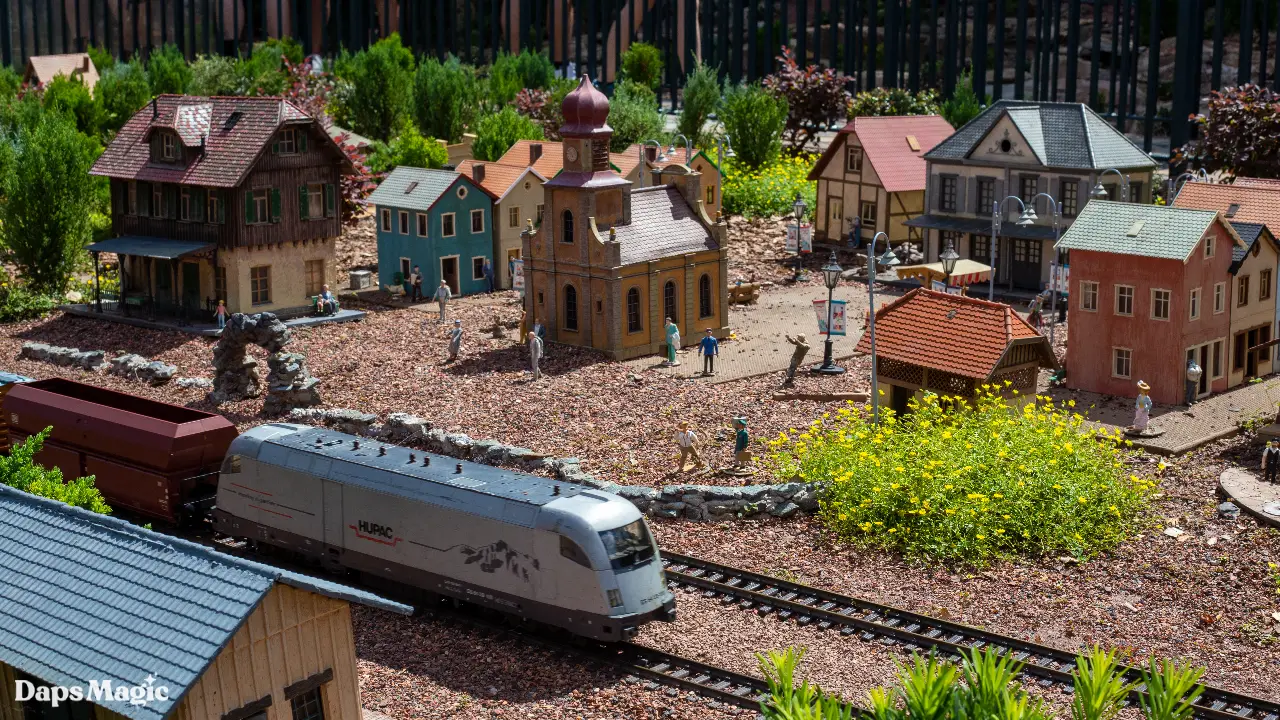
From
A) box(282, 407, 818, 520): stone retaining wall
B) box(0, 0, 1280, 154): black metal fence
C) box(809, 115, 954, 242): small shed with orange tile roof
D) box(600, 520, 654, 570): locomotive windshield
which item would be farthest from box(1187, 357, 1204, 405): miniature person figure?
box(0, 0, 1280, 154): black metal fence

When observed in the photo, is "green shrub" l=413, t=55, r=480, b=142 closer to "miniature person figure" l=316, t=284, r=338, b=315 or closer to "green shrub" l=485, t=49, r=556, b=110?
"green shrub" l=485, t=49, r=556, b=110

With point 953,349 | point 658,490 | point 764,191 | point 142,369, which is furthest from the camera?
point 764,191

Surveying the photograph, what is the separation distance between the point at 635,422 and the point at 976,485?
10645mm

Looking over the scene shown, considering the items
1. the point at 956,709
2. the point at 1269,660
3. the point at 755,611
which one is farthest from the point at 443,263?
the point at 956,709

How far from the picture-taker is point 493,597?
26.4 metres

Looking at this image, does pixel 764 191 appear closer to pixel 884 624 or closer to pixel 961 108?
pixel 961 108

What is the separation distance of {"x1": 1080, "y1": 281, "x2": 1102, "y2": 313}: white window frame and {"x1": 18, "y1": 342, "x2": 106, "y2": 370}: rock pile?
2844 centimetres

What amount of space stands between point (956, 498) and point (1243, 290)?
15.9 meters

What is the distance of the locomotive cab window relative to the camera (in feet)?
81.8

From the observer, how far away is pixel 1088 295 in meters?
41.5

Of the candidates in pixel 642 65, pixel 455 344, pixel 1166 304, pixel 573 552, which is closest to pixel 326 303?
pixel 455 344

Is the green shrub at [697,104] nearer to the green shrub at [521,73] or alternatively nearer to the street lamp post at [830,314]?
the green shrub at [521,73]

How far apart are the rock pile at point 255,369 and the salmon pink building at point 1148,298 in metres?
20.4

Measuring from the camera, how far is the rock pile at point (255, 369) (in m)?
41.1
